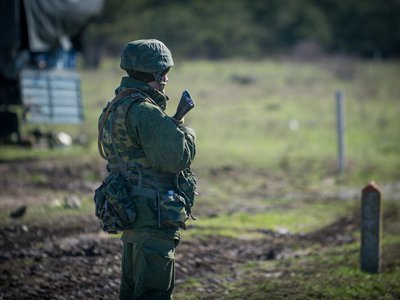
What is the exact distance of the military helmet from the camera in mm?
4855

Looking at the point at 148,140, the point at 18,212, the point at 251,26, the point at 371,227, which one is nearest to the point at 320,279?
the point at 371,227

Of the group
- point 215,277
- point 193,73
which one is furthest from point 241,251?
point 193,73

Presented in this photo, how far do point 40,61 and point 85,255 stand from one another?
346 inches

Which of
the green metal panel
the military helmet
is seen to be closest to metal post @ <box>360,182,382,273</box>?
the military helmet

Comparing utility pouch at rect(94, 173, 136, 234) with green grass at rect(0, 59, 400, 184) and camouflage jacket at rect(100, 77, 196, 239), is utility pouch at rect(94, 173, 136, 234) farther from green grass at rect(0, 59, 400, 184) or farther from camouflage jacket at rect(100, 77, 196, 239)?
green grass at rect(0, 59, 400, 184)

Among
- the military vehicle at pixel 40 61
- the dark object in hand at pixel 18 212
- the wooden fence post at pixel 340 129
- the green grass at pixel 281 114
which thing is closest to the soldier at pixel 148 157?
the dark object in hand at pixel 18 212

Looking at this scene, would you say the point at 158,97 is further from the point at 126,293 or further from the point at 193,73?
the point at 193,73

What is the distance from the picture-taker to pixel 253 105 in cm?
2473

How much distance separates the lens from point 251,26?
46.3 m

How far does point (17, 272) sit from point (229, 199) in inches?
199

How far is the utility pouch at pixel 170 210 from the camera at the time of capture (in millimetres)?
4824

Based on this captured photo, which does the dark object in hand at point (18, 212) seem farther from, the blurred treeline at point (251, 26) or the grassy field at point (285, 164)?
the blurred treeline at point (251, 26)

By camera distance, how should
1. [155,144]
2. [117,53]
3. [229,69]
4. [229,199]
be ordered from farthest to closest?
[117,53] → [229,69] → [229,199] → [155,144]

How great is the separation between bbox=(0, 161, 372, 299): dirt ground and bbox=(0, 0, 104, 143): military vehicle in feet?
14.7
